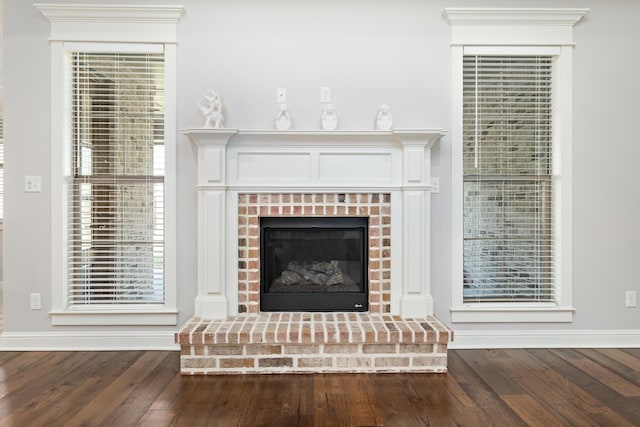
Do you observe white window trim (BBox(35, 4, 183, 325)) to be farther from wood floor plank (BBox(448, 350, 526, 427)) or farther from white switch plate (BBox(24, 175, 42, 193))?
wood floor plank (BBox(448, 350, 526, 427))

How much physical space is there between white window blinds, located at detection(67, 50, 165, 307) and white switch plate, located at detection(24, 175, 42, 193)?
0.65 feet

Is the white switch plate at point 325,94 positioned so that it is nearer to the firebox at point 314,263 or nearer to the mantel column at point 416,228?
the mantel column at point 416,228

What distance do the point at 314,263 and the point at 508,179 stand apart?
1.53m

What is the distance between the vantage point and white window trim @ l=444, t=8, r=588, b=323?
2.88 meters

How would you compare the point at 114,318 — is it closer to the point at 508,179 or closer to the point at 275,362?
the point at 275,362

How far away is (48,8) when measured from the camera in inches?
109

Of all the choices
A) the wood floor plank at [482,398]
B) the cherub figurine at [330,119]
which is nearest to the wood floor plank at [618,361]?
→ the wood floor plank at [482,398]

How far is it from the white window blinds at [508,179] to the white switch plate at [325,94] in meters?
0.98

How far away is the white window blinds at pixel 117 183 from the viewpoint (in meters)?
2.88

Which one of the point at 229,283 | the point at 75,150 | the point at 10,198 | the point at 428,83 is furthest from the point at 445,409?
the point at 10,198

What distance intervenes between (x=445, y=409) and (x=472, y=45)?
2.37 meters

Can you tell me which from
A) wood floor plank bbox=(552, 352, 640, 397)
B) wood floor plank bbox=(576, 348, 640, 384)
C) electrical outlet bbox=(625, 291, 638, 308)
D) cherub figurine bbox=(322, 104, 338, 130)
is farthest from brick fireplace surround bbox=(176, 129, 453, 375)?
electrical outlet bbox=(625, 291, 638, 308)

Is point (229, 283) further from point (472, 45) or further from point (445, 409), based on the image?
point (472, 45)

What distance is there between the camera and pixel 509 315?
291cm
